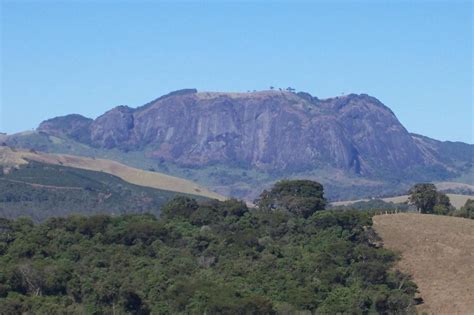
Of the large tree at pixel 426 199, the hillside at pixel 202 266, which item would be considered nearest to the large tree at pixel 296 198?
the hillside at pixel 202 266

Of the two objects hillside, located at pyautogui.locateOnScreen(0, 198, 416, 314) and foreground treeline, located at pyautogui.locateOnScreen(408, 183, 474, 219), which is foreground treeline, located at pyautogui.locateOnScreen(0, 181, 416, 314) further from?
foreground treeline, located at pyautogui.locateOnScreen(408, 183, 474, 219)

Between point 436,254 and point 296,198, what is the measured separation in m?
24.7

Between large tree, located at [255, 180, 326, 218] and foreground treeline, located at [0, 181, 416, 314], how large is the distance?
0.81ft

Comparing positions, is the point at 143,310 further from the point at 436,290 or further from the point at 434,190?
the point at 434,190

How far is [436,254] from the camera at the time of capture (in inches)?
4245

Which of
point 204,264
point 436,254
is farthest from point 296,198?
point 204,264

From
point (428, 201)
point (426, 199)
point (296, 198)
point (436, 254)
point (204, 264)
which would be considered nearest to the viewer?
point (204, 264)

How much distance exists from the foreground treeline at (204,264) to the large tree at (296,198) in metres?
0.25

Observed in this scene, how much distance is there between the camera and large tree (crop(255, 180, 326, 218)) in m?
125

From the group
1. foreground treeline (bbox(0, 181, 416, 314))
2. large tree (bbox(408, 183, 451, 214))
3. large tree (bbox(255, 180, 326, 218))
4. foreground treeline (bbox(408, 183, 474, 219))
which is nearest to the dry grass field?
foreground treeline (bbox(0, 181, 416, 314))

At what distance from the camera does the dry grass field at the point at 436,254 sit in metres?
96.0

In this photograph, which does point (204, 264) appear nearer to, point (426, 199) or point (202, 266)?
point (202, 266)

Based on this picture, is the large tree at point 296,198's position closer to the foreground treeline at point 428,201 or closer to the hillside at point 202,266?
the hillside at point 202,266

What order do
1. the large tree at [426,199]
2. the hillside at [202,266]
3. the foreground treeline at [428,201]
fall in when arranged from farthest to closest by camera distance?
the large tree at [426,199] < the foreground treeline at [428,201] < the hillside at [202,266]
